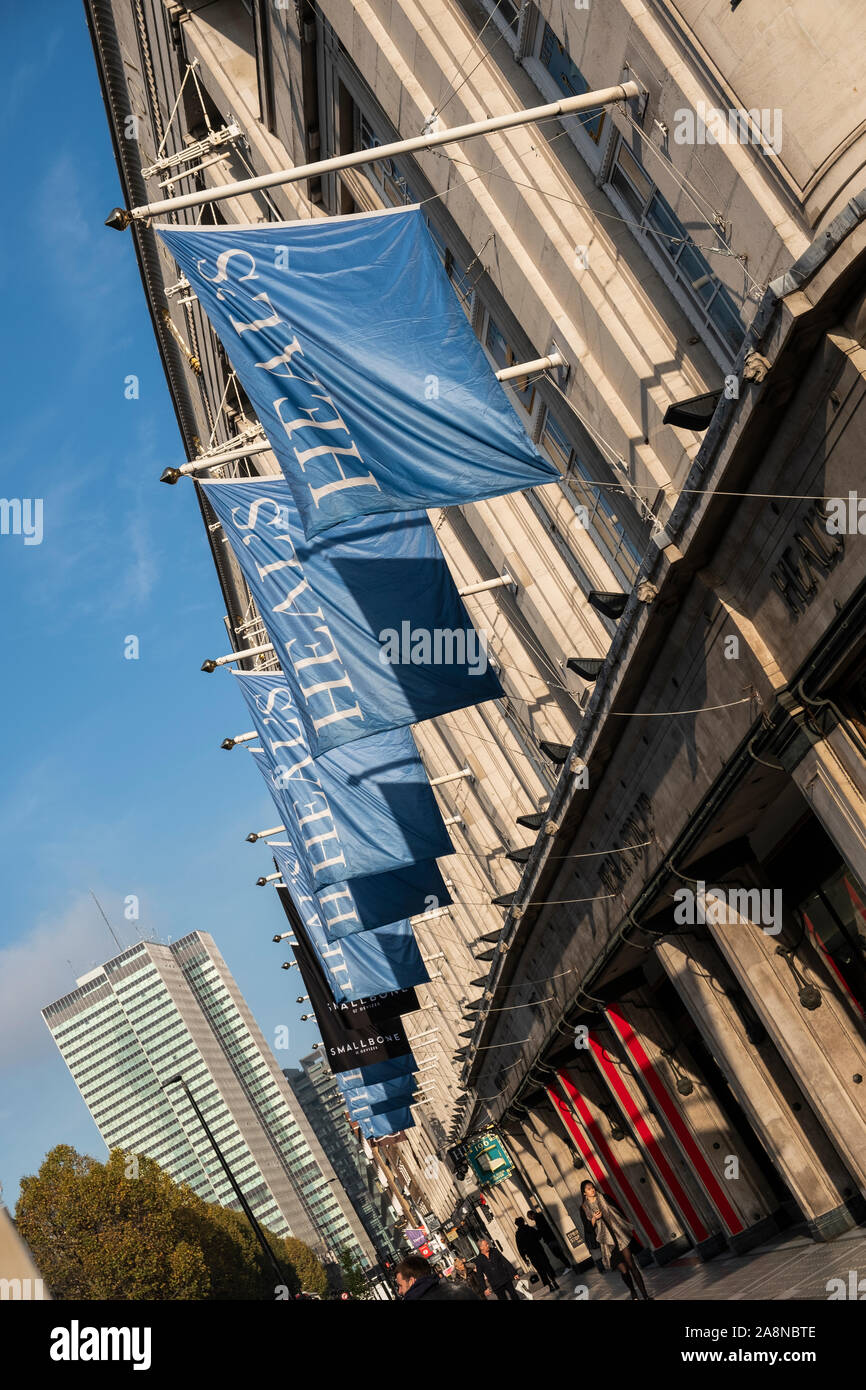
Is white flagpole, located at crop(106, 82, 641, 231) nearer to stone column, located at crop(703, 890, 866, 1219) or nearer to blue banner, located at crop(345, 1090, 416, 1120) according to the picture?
stone column, located at crop(703, 890, 866, 1219)

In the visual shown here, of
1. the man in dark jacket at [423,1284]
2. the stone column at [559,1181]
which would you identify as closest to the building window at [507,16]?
the man in dark jacket at [423,1284]

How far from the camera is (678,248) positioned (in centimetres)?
1225

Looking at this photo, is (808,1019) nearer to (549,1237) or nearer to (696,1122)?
(696,1122)

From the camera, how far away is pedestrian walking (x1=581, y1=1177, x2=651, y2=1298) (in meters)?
14.2

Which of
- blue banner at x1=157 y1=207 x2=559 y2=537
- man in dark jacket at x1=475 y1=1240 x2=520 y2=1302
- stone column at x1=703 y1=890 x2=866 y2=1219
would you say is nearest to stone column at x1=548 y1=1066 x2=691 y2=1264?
man in dark jacket at x1=475 y1=1240 x2=520 y2=1302

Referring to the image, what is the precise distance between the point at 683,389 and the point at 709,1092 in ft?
37.5

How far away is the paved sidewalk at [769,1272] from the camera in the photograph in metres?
10.5

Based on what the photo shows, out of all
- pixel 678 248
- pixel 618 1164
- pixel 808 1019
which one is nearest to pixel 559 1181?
pixel 618 1164

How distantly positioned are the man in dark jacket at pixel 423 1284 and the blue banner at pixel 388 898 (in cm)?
1088

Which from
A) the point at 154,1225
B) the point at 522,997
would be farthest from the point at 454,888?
the point at 154,1225

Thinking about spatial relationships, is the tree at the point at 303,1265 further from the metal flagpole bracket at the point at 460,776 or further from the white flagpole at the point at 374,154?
the white flagpole at the point at 374,154

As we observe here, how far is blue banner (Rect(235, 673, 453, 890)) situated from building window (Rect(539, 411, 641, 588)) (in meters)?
4.39

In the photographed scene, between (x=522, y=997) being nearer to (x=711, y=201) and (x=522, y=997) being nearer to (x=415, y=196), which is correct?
(x=415, y=196)

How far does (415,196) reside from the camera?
17.7m
